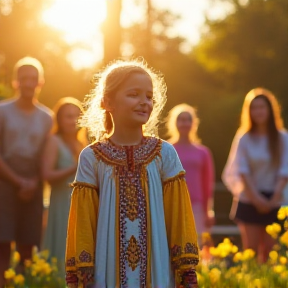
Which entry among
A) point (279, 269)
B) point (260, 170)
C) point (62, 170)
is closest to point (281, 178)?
point (260, 170)

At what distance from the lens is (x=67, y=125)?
952cm

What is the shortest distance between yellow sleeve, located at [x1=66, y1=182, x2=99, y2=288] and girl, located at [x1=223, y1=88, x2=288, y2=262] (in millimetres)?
4515

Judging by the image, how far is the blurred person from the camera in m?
8.79

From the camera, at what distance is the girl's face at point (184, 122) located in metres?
10.6

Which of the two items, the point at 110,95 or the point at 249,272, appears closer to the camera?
the point at 110,95

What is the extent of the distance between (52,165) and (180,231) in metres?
4.48

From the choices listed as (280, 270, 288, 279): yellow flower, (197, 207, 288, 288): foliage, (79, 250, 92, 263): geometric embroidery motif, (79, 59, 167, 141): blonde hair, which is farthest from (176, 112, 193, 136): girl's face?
(79, 250, 92, 263): geometric embroidery motif

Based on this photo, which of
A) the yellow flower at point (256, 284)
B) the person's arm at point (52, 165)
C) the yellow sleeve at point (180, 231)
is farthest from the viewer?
→ the person's arm at point (52, 165)

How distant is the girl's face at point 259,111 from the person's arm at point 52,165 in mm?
1652

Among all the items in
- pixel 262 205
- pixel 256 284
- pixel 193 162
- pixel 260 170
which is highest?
pixel 193 162

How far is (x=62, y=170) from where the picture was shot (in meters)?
9.41

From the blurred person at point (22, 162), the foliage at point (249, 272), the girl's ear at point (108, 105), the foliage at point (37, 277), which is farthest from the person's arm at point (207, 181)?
the girl's ear at point (108, 105)

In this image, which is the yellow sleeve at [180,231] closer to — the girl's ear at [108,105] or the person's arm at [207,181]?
the girl's ear at [108,105]

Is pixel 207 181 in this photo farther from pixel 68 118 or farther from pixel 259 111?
pixel 68 118
